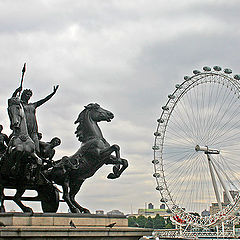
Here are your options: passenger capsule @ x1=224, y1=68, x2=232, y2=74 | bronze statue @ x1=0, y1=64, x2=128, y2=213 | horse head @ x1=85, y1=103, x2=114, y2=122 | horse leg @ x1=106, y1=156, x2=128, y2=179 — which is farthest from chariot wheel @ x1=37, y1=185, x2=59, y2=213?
passenger capsule @ x1=224, y1=68, x2=232, y2=74

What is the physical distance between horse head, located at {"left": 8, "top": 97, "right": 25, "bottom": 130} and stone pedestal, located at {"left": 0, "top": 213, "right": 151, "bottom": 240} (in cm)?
230

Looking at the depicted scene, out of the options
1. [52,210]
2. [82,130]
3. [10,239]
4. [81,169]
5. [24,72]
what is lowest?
[10,239]

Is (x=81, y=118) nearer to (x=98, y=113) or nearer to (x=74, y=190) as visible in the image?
(x=98, y=113)

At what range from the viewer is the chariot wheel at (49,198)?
1407cm

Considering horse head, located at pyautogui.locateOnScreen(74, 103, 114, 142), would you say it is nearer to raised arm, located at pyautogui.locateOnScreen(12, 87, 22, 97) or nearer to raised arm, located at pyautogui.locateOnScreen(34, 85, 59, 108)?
raised arm, located at pyautogui.locateOnScreen(34, 85, 59, 108)

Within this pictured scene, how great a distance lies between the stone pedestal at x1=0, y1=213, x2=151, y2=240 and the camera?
1059 cm

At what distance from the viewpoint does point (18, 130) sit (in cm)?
1229

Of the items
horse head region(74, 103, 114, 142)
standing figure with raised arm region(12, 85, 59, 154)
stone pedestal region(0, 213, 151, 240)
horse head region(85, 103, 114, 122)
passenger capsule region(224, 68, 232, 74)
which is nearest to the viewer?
stone pedestal region(0, 213, 151, 240)

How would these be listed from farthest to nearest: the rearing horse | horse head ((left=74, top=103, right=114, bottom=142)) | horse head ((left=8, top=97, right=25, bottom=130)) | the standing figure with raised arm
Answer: horse head ((left=74, top=103, right=114, bottom=142)) < the standing figure with raised arm < the rearing horse < horse head ((left=8, top=97, right=25, bottom=130))

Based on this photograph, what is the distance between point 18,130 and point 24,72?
2.52m

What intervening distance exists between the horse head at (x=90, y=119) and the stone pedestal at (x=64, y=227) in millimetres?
2668

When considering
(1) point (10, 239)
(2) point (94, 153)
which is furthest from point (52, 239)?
(2) point (94, 153)

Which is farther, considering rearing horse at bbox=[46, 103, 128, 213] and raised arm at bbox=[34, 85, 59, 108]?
raised arm at bbox=[34, 85, 59, 108]

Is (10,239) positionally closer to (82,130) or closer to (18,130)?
(18,130)
